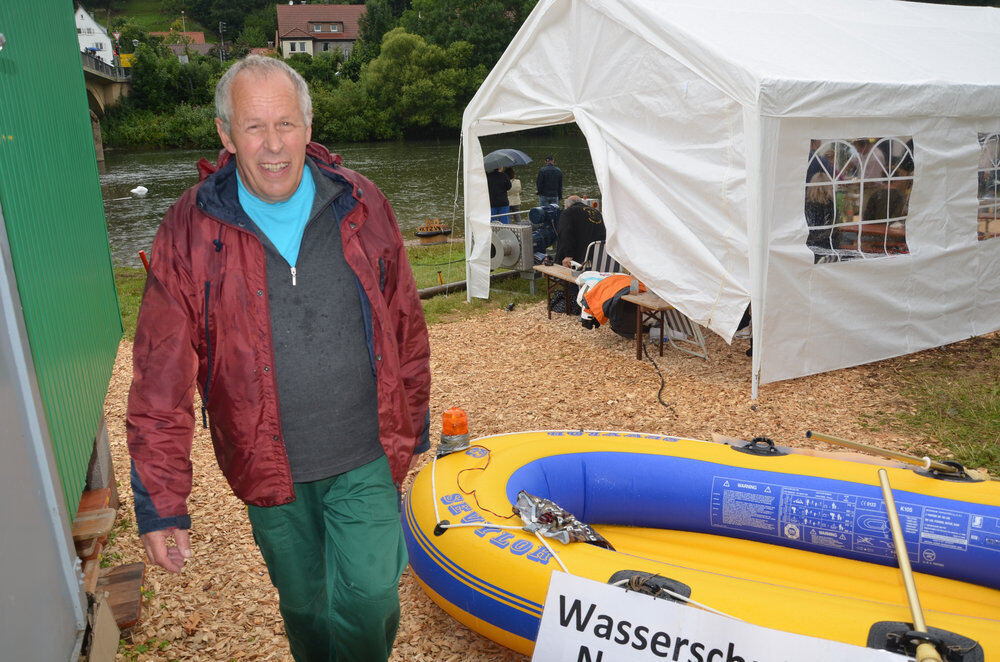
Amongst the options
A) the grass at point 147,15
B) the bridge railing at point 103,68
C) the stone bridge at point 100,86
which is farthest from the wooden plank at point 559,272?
the grass at point 147,15

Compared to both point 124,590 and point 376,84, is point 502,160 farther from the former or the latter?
point 376,84

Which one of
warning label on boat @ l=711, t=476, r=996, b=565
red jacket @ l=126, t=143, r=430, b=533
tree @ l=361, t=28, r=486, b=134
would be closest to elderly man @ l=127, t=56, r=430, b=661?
red jacket @ l=126, t=143, r=430, b=533

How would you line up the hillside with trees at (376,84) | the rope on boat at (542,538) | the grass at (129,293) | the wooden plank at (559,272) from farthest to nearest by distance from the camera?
the hillside with trees at (376,84) → the grass at (129,293) → the wooden plank at (559,272) → the rope on boat at (542,538)

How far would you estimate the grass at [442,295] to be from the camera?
9.63 metres

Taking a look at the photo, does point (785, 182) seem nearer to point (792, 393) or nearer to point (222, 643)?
point (792, 393)

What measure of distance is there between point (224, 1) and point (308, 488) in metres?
125

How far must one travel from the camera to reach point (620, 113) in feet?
23.7

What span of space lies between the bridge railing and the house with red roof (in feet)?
132

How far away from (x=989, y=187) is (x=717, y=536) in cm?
597

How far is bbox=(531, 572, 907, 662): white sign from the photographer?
8.08ft

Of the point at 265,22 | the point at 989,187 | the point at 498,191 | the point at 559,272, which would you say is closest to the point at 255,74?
the point at 559,272

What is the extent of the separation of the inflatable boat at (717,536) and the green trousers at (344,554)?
31.7 inches

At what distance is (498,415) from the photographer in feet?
20.4

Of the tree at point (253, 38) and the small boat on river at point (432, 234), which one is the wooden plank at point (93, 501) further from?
the tree at point (253, 38)
